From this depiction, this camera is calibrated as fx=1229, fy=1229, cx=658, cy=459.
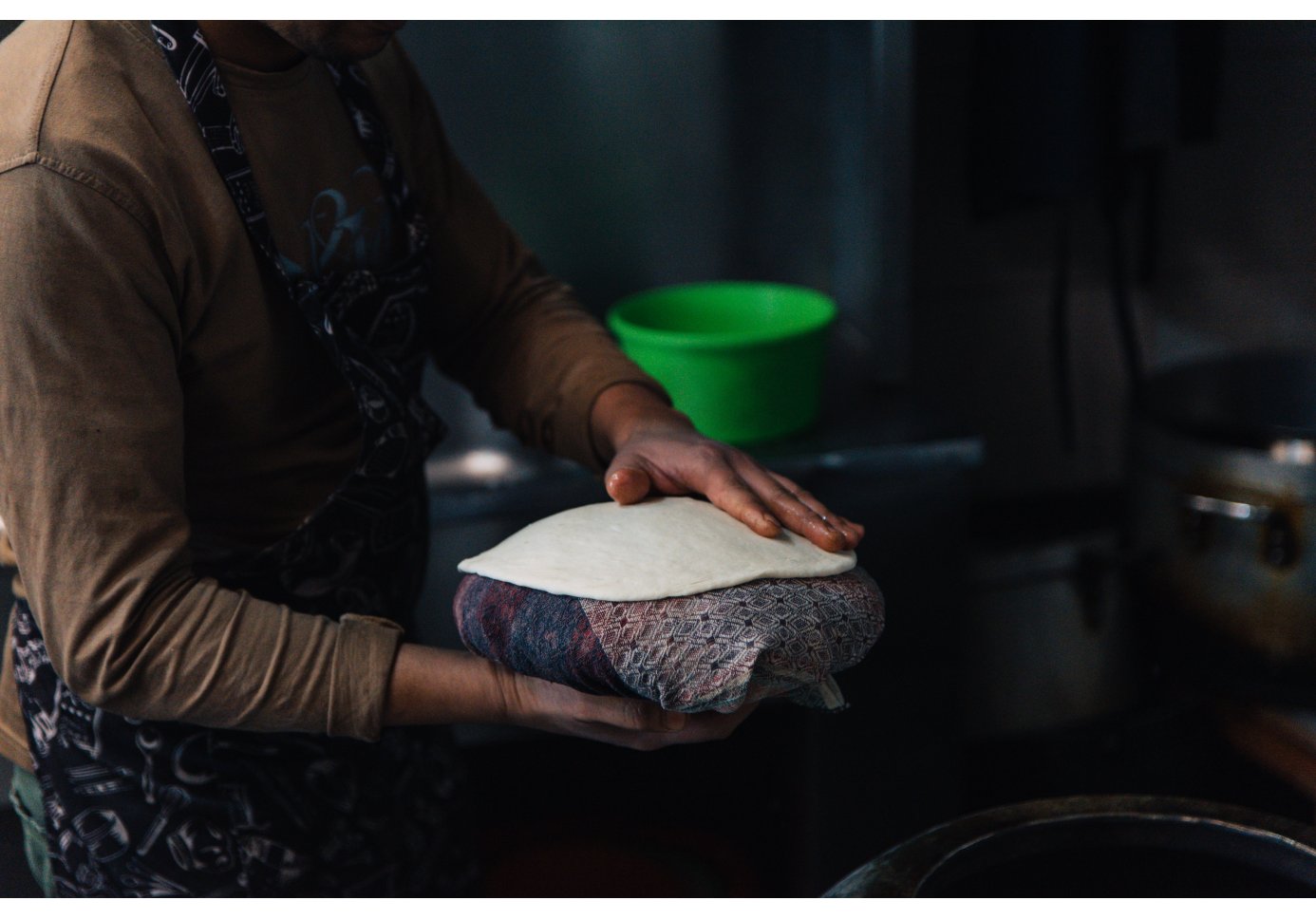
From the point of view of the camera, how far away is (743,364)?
1727 millimetres

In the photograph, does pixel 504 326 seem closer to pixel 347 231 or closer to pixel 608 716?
pixel 347 231

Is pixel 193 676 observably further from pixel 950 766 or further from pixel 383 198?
pixel 950 766

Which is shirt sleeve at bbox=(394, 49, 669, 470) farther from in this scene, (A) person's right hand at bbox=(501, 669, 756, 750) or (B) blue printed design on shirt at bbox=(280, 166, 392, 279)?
(A) person's right hand at bbox=(501, 669, 756, 750)

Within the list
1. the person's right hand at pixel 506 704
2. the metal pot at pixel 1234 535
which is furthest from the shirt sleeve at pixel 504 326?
the metal pot at pixel 1234 535

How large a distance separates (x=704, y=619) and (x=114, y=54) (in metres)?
0.61

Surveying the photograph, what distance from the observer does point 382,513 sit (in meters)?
1.14

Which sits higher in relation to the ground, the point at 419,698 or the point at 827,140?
the point at 827,140

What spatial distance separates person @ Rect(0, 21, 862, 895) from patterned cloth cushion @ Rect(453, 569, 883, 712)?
0.05 meters

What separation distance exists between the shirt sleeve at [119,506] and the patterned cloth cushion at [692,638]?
121mm

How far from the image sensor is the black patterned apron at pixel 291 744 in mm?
1073

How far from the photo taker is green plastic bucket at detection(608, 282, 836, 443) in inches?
67.8

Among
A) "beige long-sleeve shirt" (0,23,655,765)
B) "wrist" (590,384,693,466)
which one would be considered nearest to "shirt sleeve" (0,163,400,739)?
"beige long-sleeve shirt" (0,23,655,765)

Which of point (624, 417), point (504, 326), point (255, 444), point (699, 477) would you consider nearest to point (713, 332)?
point (504, 326)

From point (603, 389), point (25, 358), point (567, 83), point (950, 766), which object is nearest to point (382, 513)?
point (603, 389)
